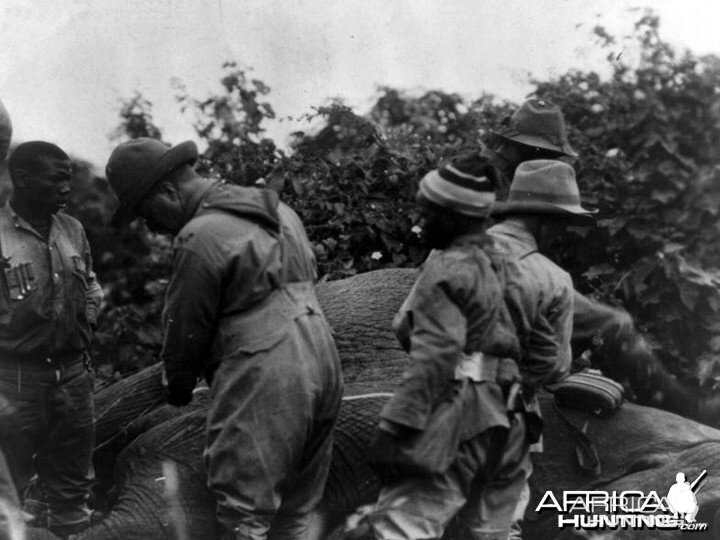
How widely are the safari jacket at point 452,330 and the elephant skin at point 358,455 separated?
1.19 metres

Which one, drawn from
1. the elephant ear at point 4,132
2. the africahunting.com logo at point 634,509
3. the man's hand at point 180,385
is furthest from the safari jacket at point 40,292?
the africahunting.com logo at point 634,509

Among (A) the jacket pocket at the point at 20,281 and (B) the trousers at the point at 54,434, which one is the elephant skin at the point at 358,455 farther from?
(A) the jacket pocket at the point at 20,281

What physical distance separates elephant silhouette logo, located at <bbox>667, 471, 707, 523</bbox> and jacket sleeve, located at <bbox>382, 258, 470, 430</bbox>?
4.88 feet

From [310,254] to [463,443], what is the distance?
1046mm

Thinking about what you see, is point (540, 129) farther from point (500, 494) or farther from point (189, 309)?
point (189, 309)

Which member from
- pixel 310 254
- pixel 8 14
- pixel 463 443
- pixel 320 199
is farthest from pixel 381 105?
pixel 463 443

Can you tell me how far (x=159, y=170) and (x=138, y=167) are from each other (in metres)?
0.09

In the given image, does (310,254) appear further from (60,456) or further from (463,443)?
(60,456)

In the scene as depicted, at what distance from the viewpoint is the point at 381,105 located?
7883 millimetres

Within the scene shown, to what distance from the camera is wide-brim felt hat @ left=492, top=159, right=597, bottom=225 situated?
4.82 m

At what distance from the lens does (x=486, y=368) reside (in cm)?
421

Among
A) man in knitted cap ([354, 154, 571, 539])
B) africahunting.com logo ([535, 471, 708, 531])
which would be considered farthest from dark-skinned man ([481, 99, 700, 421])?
man in knitted cap ([354, 154, 571, 539])

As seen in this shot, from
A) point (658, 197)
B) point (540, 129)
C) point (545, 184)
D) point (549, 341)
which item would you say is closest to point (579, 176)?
point (658, 197)

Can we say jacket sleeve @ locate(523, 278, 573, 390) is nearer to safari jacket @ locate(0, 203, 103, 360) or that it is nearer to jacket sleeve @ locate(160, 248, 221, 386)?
jacket sleeve @ locate(160, 248, 221, 386)
